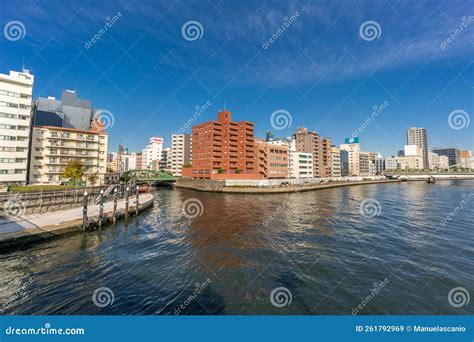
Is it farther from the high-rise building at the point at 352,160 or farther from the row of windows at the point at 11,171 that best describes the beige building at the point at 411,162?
the row of windows at the point at 11,171

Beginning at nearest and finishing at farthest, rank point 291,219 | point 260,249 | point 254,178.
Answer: point 260,249
point 291,219
point 254,178

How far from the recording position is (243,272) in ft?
39.8

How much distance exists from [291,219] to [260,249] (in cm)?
1178

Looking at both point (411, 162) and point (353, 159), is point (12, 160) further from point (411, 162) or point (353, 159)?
point (411, 162)

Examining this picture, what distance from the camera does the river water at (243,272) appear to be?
9109mm

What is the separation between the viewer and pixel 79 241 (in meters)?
16.9

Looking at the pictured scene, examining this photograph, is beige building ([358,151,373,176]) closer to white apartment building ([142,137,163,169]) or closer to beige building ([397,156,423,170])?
beige building ([397,156,423,170])

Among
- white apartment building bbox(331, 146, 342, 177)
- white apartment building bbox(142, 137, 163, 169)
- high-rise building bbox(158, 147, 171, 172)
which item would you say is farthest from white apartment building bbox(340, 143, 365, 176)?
white apartment building bbox(142, 137, 163, 169)

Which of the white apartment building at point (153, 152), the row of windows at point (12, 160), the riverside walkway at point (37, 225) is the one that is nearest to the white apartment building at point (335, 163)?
the white apartment building at point (153, 152)

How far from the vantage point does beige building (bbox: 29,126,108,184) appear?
47.8 metres

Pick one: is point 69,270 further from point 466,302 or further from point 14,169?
point 14,169

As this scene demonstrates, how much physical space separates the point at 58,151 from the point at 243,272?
5787cm

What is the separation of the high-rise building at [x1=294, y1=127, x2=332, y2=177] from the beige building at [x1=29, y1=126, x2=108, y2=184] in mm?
90242

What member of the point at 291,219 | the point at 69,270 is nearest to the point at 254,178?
the point at 291,219
